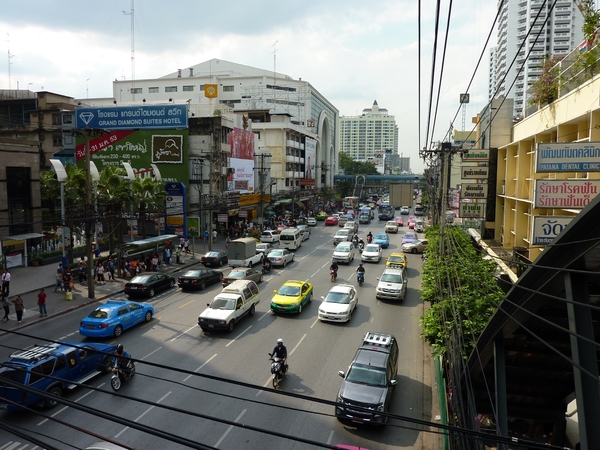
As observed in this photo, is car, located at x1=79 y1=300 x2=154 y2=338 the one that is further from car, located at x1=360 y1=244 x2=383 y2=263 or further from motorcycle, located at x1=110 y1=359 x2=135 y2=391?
car, located at x1=360 y1=244 x2=383 y2=263

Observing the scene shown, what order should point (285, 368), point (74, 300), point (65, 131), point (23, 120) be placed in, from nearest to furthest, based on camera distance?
1. point (285, 368)
2. point (74, 300)
3. point (65, 131)
4. point (23, 120)

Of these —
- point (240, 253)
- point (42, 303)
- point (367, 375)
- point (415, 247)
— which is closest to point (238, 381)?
point (367, 375)

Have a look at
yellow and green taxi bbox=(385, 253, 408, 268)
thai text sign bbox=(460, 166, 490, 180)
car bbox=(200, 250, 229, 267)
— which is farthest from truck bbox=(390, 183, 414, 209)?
car bbox=(200, 250, 229, 267)

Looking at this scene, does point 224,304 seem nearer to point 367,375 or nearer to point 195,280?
point 195,280

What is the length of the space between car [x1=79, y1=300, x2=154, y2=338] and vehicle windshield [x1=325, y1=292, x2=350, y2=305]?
8.53 m

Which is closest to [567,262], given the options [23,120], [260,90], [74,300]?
[74,300]

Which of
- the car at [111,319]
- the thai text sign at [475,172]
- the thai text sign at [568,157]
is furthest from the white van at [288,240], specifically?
the thai text sign at [568,157]

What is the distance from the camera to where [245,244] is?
111ft

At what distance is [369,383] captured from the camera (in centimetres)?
1268

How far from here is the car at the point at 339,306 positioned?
68.4 ft

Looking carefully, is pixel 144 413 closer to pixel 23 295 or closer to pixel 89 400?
pixel 89 400

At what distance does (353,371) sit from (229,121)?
146 feet

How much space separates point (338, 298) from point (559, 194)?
1128 cm

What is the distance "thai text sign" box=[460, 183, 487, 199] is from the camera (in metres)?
24.4
